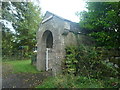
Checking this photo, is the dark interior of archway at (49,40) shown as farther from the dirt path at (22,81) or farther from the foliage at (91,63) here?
the foliage at (91,63)

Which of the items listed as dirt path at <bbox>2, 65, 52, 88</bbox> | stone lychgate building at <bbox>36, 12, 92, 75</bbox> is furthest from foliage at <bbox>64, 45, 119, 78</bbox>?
dirt path at <bbox>2, 65, 52, 88</bbox>

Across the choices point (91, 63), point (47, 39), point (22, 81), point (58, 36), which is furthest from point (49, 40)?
point (91, 63)

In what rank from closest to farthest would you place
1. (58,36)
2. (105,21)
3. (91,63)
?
1. (91,63)
2. (105,21)
3. (58,36)

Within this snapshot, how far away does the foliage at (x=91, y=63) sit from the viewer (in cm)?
586

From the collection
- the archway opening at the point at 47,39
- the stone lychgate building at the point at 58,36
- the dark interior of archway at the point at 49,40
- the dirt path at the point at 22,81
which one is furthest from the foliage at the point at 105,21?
the dirt path at the point at 22,81

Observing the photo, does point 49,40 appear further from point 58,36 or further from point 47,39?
point 58,36

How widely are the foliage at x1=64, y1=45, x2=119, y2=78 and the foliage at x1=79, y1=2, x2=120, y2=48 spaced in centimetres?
80

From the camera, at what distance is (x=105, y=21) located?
22.0 ft

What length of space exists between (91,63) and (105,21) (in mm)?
2504

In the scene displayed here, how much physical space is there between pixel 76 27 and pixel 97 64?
3.60m

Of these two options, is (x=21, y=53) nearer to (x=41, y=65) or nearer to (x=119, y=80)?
(x=41, y=65)

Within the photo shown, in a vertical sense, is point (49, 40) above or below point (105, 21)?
below

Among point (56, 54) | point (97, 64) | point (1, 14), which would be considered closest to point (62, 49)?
point (56, 54)

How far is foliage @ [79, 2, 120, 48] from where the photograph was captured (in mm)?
6203
